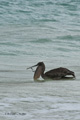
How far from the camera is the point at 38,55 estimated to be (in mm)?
15195

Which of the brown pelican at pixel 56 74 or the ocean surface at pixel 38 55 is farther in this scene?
the brown pelican at pixel 56 74

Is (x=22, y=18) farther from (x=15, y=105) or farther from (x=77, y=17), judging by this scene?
(x=15, y=105)

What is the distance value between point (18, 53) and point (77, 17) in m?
11.1

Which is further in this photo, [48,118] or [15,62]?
[15,62]

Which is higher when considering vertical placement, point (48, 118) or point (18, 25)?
point (48, 118)

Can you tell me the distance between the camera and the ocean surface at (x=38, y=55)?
23.6 feet

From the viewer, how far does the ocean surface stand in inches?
284

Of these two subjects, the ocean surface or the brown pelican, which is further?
the brown pelican

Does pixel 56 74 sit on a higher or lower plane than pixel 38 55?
higher

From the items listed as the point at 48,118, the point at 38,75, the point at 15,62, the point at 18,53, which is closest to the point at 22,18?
the point at 18,53

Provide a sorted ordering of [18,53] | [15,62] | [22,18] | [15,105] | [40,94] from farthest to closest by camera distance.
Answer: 1. [22,18]
2. [18,53]
3. [15,62]
4. [40,94]
5. [15,105]

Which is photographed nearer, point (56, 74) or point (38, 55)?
point (56, 74)

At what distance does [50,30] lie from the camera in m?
21.9

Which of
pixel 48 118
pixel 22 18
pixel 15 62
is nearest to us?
pixel 48 118
